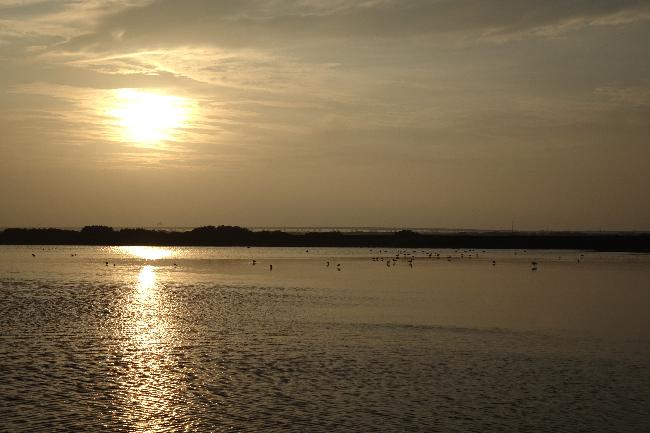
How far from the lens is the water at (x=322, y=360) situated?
20.7 meters

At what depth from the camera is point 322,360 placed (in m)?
28.7

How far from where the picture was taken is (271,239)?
613 feet

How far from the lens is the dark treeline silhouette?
176 meters

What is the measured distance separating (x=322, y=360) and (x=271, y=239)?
6251 inches

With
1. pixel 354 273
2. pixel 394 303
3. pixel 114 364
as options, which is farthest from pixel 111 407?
pixel 354 273

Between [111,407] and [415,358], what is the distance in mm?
12631

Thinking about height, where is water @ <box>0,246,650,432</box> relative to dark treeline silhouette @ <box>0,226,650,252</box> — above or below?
→ below

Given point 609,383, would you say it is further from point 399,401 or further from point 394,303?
point 394,303

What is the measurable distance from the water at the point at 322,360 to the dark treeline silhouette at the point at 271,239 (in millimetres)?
119935

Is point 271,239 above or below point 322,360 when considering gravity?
above

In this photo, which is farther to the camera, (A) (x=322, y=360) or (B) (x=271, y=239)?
(B) (x=271, y=239)

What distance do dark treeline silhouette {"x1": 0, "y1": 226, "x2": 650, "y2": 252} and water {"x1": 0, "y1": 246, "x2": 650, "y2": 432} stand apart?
393ft

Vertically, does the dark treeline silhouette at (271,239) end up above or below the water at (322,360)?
above

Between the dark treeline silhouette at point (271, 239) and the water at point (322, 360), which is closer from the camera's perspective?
the water at point (322, 360)
